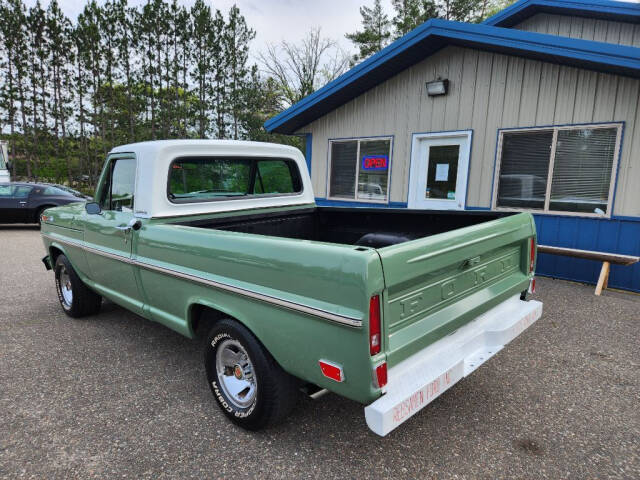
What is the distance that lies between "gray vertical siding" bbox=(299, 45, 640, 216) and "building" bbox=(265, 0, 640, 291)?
0.06ft

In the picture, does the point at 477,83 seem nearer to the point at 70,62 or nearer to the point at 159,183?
the point at 159,183

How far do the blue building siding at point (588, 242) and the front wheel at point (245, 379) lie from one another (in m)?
5.55

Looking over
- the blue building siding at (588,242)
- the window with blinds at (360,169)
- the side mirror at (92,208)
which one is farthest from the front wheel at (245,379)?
the window with blinds at (360,169)

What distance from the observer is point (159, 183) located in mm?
2998

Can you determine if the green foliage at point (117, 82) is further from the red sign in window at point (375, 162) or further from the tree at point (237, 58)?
the red sign in window at point (375, 162)

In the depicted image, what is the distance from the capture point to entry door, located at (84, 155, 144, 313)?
3.20m

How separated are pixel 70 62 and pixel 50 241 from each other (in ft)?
81.5

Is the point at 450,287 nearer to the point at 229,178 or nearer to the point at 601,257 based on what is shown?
the point at 229,178

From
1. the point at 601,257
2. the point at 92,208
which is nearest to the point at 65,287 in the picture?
the point at 92,208

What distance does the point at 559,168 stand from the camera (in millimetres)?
6066

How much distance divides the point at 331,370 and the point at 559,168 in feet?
19.2

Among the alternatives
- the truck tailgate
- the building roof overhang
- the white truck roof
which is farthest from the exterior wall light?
the truck tailgate

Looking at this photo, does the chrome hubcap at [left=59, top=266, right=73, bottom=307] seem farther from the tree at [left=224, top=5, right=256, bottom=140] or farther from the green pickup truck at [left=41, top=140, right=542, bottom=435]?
the tree at [left=224, top=5, right=256, bottom=140]

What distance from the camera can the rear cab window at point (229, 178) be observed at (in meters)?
3.21
